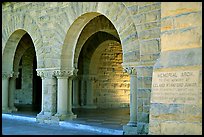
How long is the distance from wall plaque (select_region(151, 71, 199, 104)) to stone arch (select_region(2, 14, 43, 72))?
578cm

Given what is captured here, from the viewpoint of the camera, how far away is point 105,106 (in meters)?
14.4

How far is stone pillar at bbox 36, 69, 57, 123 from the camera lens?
9.40m

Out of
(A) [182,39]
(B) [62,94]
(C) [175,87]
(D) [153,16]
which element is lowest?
(B) [62,94]

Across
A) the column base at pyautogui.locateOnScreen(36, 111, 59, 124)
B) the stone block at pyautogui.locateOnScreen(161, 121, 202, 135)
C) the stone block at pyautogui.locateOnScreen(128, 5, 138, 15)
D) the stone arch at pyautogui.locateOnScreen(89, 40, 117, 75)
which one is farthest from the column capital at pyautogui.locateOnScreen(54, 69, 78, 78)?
the stone block at pyautogui.locateOnScreen(161, 121, 202, 135)

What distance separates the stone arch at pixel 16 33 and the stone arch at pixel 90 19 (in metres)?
1.00

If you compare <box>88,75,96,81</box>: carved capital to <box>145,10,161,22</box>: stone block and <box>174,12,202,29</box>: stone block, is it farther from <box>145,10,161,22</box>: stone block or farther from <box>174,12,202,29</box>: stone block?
<box>174,12,202,29</box>: stone block

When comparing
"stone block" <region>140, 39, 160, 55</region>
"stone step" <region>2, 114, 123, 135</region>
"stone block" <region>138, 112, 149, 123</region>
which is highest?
"stone block" <region>140, 39, 160, 55</region>

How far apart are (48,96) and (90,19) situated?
7.99 ft

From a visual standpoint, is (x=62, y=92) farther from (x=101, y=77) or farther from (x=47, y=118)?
(x=101, y=77)

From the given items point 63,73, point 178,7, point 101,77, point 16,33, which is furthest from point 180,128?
point 101,77

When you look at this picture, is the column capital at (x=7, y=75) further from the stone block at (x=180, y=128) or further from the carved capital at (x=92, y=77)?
the stone block at (x=180, y=128)

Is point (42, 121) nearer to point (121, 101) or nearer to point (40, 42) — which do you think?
point (40, 42)

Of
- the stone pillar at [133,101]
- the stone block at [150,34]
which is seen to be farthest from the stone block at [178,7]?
the stone pillar at [133,101]

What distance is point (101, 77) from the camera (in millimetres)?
14539
